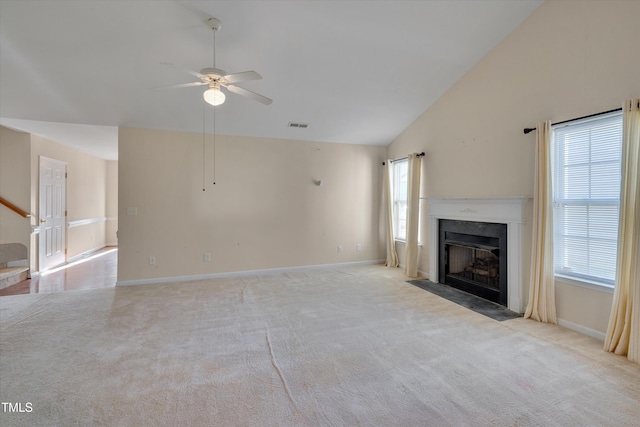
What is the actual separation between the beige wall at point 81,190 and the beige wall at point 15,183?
0.10 meters

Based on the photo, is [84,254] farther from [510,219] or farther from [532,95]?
[532,95]

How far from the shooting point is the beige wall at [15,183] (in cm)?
495

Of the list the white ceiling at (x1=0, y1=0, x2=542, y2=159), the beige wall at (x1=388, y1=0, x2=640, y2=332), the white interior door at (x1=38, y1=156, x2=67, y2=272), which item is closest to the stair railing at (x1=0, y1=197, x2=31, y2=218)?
the white interior door at (x1=38, y1=156, x2=67, y2=272)

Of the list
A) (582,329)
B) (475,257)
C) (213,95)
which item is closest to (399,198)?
(475,257)

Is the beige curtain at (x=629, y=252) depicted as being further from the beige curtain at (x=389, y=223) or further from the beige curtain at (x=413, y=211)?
the beige curtain at (x=389, y=223)

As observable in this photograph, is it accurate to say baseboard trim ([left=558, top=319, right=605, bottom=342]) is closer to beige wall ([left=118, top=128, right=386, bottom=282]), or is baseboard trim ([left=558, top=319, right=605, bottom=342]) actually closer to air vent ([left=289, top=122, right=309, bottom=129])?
beige wall ([left=118, top=128, right=386, bottom=282])

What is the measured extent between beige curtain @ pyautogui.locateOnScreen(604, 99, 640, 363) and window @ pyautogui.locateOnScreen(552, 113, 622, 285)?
0.26 metres

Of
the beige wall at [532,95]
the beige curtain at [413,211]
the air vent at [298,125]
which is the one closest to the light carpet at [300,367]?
the beige wall at [532,95]

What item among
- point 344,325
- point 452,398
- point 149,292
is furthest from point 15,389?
point 452,398

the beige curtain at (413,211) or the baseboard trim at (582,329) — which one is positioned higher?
the beige curtain at (413,211)

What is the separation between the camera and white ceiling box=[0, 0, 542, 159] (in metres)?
2.88

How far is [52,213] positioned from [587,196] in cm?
854

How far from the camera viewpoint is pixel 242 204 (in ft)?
17.2

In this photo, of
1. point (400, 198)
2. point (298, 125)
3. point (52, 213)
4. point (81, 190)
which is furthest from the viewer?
point (81, 190)
